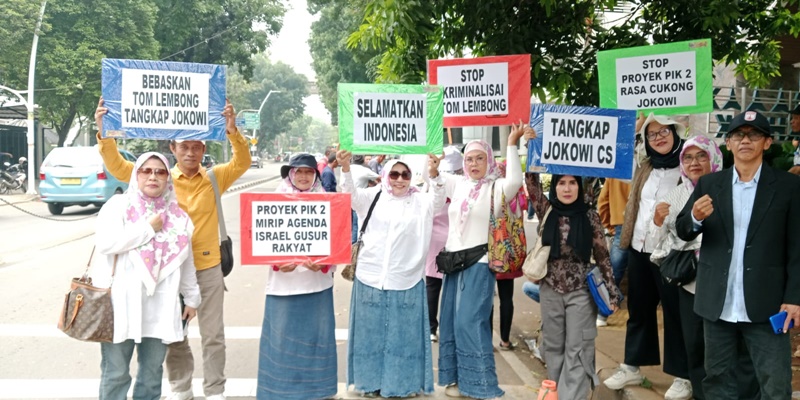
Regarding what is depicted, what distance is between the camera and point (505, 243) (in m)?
4.71

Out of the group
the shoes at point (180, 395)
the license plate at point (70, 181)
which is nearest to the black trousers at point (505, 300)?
the shoes at point (180, 395)

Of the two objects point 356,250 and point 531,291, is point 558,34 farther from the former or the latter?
point 356,250

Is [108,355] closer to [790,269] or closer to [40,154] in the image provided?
[790,269]

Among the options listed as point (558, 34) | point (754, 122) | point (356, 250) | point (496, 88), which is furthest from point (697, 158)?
point (558, 34)

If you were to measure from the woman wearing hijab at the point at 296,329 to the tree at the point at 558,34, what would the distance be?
181 cm

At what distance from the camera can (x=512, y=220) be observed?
4.77 metres

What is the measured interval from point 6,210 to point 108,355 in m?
16.6

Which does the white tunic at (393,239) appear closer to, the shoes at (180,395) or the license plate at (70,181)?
the shoes at (180,395)

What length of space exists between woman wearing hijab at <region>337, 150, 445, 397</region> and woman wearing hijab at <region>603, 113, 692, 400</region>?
1.47 meters

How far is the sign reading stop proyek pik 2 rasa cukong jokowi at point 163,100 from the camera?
440 cm

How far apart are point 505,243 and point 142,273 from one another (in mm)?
2397

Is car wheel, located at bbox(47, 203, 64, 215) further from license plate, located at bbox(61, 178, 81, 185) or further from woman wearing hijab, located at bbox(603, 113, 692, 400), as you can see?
woman wearing hijab, located at bbox(603, 113, 692, 400)

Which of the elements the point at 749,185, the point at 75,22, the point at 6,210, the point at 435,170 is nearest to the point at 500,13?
the point at 435,170

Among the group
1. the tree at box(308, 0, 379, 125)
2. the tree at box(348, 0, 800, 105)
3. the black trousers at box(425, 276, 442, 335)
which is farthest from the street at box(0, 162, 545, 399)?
the tree at box(308, 0, 379, 125)
